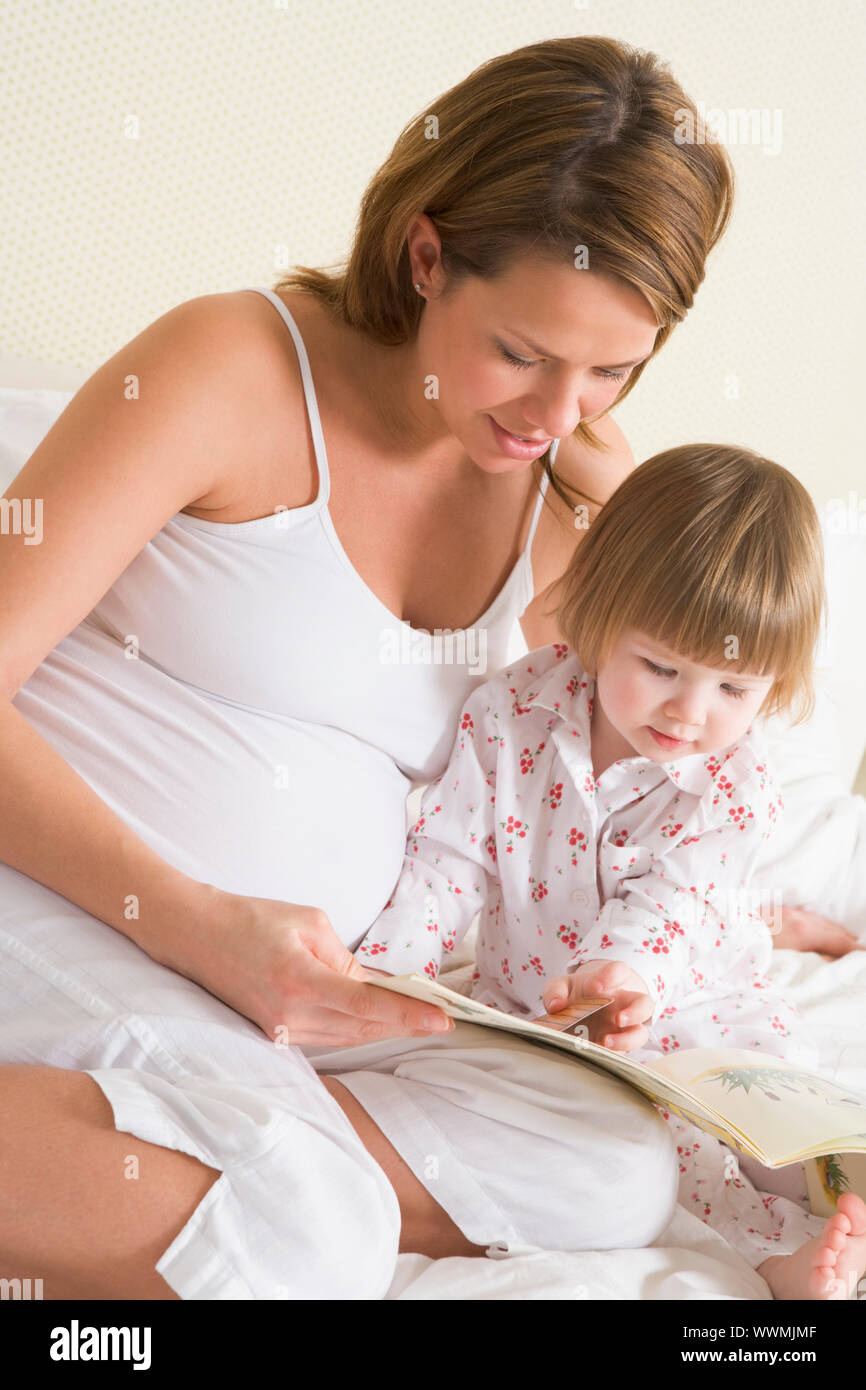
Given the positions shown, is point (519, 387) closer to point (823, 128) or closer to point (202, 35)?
point (202, 35)

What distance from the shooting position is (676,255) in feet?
3.73

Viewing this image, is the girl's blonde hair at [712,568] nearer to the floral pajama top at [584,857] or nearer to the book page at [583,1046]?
the floral pajama top at [584,857]

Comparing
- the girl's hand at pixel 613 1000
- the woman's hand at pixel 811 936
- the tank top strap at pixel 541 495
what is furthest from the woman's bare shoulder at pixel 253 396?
the woman's hand at pixel 811 936

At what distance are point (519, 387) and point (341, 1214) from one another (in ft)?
2.40

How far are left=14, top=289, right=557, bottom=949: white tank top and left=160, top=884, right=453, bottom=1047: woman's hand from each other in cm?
13

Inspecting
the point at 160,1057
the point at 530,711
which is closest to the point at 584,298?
the point at 530,711

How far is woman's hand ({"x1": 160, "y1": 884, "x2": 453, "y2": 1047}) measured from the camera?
0.95m

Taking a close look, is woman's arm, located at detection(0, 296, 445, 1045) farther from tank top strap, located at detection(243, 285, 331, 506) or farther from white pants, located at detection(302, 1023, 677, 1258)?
white pants, located at detection(302, 1023, 677, 1258)

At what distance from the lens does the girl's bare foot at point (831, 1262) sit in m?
1.02

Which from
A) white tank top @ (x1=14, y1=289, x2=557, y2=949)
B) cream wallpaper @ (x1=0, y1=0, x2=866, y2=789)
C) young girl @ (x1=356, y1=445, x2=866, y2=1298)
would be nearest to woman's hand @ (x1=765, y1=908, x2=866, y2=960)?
young girl @ (x1=356, y1=445, x2=866, y2=1298)

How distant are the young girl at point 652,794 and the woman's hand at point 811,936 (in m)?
0.31

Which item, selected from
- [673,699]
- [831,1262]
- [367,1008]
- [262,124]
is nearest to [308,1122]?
[367,1008]

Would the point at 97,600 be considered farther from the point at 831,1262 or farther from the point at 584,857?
the point at 831,1262
